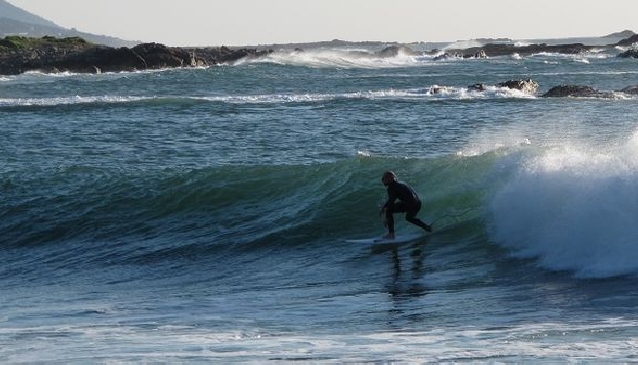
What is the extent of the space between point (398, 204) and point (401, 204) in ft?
0.15

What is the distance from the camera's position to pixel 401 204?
53.4 ft

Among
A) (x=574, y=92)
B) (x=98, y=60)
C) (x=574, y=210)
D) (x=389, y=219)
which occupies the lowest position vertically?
(x=389, y=219)

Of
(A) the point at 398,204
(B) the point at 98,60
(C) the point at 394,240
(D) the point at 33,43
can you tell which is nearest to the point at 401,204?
(A) the point at 398,204

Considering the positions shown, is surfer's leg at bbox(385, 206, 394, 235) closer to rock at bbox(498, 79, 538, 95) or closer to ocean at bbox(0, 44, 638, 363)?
ocean at bbox(0, 44, 638, 363)

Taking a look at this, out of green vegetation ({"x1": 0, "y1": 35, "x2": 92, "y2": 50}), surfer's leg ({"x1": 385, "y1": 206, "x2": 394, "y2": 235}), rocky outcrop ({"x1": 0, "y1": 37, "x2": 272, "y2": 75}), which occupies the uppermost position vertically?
green vegetation ({"x1": 0, "y1": 35, "x2": 92, "y2": 50})

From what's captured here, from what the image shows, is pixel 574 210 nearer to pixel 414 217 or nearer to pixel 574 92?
pixel 414 217

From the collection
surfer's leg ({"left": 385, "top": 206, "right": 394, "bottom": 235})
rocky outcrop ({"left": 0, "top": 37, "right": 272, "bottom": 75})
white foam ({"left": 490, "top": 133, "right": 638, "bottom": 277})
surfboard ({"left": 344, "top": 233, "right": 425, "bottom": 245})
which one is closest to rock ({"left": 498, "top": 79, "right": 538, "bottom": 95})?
white foam ({"left": 490, "top": 133, "right": 638, "bottom": 277})

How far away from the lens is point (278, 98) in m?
44.5

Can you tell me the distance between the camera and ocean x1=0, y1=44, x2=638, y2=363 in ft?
32.7

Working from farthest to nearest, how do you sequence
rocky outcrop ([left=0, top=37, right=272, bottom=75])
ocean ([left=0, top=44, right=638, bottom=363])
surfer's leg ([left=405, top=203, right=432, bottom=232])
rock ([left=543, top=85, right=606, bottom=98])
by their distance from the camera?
1. rocky outcrop ([left=0, top=37, right=272, bottom=75])
2. rock ([left=543, top=85, right=606, bottom=98])
3. surfer's leg ([left=405, top=203, right=432, bottom=232])
4. ocean ([left=0, top=44, right=638, bottom=363])

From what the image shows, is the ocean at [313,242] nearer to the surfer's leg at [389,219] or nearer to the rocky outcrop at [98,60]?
the surfer's leg at [389,219]

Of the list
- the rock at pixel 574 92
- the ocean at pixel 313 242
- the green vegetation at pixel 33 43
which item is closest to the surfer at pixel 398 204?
A: the ocean at pixel 313 242

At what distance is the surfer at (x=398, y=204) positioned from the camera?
53.1 ft

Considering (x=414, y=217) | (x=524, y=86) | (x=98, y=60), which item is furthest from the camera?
(x=98, y=60)
